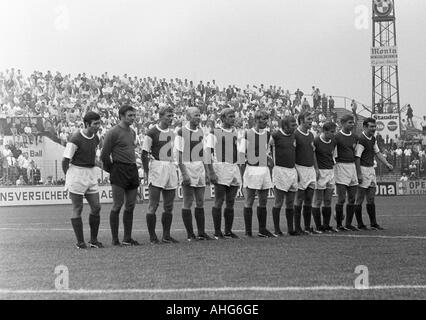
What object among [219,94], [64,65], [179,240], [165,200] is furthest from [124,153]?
[219,94]

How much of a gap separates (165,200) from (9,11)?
5.35 meters

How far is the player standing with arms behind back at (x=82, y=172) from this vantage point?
11406mm

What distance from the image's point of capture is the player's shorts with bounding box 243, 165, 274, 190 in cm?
1271

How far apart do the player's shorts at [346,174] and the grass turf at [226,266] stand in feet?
3.68

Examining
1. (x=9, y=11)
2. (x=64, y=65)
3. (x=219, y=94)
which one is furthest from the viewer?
(x=219, y=94)

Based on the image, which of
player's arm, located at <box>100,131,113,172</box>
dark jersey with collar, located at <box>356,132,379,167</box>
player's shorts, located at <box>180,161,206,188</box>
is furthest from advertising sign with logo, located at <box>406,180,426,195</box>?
player's arm, located at <box>100,131,113,172</box>

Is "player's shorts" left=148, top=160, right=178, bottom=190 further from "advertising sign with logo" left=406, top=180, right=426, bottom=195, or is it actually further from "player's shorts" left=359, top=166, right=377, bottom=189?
"advertising sign with logo" left=406, top=180, right=426, bottom=195

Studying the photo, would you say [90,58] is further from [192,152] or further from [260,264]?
[260,264]

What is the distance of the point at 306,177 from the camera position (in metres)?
13.4

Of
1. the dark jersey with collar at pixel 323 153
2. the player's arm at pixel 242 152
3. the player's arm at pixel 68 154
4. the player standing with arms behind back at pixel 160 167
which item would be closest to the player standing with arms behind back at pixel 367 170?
the dark jersey with collar at pixel 323 153

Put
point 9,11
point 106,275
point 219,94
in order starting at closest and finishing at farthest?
point 106,275, point 9,11, point 219,94

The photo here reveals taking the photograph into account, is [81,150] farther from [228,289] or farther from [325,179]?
[228,289]

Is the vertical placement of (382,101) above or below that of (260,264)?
above

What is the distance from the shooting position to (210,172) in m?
12.3
